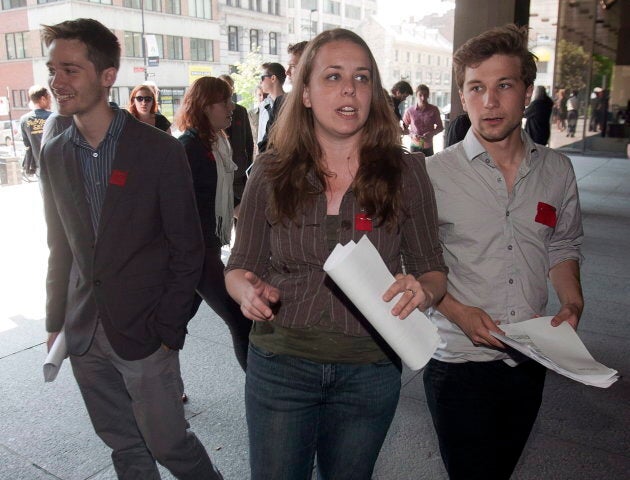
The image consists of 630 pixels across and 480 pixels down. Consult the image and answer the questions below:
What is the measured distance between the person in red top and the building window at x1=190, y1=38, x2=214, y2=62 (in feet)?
139

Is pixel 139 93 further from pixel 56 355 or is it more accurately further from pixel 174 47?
pixel 174 47

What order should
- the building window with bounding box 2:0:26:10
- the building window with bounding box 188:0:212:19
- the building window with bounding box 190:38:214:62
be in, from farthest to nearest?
the building window with bounding box 190:38:214:62 < the building window with bounding box 188:0:212:19 < the building window with bounding box 2:0:26:10

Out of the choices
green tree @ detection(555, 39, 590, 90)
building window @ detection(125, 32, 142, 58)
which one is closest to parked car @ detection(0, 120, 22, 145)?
building window @ detection(125, 32, 142, 58)

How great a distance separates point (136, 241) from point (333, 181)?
0.90m

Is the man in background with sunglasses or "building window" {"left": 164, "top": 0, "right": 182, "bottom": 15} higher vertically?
"building window" {"left": 164, "top": 0, "right": 182, "bottom": 15}

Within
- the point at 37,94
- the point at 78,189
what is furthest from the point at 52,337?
the point at 37,94

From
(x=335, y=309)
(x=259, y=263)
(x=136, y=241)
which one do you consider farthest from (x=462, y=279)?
(x=136, y=241)

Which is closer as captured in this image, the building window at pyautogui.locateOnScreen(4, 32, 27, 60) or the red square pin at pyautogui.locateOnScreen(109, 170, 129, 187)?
the red square pin at pyautogui.locateOnScreen(109, 170, 129, 187)

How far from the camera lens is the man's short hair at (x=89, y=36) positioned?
7.80 ft

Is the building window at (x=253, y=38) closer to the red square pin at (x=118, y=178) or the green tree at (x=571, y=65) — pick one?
the green tree at (x=571, y=65)

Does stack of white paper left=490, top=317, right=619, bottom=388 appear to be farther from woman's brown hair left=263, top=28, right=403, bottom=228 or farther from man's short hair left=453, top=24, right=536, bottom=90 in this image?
man's short hair left=453, top=24, right=536, bottom=90

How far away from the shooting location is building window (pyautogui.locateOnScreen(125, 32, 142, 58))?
44.0 m

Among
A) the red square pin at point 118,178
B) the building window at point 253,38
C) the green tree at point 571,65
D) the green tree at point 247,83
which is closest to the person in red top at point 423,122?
the red square pin at point 118,178

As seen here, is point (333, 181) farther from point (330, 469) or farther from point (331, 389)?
point (330, 469)
